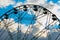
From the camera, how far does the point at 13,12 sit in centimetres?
6006

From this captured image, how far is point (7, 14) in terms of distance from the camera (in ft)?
200

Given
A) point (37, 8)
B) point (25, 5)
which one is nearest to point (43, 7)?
point (37, 8)

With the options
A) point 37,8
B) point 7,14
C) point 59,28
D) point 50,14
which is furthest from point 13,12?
point 59,28

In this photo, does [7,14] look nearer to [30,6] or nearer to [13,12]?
[13,12]

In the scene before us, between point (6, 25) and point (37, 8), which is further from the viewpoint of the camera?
point (6, 25)

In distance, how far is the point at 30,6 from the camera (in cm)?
6003

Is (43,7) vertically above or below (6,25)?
above

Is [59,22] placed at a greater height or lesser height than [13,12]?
lesser

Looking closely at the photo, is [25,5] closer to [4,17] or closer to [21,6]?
[21,6]

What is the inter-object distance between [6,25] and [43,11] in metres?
12.8

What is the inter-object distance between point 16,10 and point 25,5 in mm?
3319

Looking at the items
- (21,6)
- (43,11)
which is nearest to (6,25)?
(21,6)

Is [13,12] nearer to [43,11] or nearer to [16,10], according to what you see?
[16,10]

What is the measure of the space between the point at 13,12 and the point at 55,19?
42.7 ft
